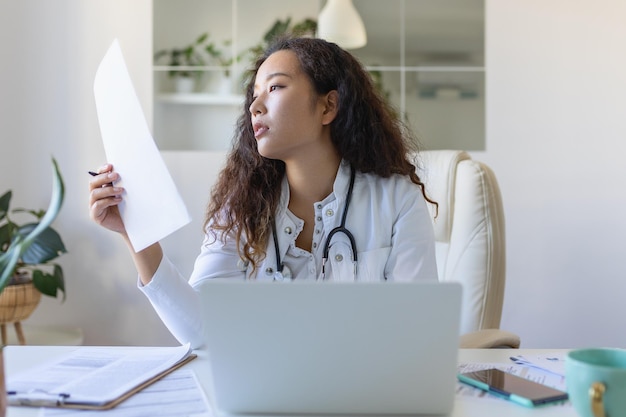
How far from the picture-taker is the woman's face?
1501 millimetres

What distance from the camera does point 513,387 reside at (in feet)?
2.84

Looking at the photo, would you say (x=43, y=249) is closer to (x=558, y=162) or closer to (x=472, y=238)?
(x=472, y=238)

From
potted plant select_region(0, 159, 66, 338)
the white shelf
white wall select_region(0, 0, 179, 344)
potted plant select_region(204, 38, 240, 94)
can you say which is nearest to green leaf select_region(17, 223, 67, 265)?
potted plant select_region(0, 159, 66, 338)

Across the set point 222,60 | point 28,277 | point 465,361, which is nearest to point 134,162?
point 465,361

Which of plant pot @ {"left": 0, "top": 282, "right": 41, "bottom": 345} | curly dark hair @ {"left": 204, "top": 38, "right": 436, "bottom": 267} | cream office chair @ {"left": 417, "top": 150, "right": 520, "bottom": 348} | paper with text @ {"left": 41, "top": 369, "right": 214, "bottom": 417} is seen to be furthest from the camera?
plant pot @ {"left": 0, "top": 282, "right": 41, "bottom": 345}

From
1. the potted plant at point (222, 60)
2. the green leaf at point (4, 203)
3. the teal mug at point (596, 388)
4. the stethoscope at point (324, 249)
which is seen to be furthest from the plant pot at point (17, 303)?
the teal mug at point (596, 388)

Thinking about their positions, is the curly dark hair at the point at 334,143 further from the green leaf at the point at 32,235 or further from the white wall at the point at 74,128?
the white wall at the point at 74,128

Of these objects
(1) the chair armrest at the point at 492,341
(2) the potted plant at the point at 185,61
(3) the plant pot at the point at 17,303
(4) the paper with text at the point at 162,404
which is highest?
(2) the potted plant at the point at 185,61

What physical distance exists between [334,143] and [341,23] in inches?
49.6

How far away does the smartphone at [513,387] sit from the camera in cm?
82

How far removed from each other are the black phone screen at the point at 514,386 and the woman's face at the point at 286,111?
74 cm

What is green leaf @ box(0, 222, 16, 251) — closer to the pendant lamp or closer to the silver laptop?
the pendant lamp

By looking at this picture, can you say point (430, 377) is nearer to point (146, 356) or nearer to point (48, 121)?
point (146, 356)

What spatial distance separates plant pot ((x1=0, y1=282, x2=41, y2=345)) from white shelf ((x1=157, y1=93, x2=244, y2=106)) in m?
0.91
